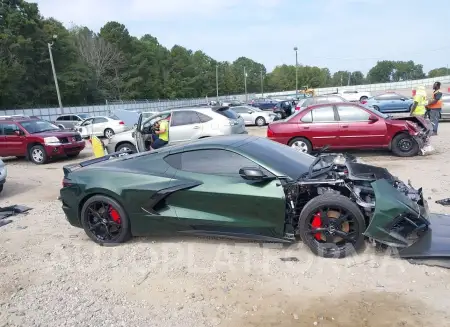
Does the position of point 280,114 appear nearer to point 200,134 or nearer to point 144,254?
point 200,134

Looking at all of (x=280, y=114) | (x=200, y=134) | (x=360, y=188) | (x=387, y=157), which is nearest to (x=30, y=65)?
(x=280, y=114)

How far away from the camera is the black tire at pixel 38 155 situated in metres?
12.8

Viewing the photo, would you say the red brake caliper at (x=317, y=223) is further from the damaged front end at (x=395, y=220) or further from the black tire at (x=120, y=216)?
the black tire at (x=120, y=216)

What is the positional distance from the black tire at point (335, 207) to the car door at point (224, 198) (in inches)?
10.0

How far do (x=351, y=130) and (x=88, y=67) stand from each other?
191 feet

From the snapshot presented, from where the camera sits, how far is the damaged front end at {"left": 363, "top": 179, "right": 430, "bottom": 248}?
3920 millimetres

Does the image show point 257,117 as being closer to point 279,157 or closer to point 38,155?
point 38,155

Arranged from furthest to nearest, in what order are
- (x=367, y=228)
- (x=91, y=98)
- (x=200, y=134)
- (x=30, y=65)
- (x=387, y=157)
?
(x=91, y=98), (x=30, y=65), (x=200, y=134), (x=387, y=157), (x=367, y=228)

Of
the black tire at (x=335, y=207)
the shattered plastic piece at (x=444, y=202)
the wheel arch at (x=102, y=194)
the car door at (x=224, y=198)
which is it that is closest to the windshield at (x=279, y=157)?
the car door at (x=224, y=198)

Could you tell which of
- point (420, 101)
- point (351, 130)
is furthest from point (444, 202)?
point (420, 101)

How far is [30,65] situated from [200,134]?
46.4 meters

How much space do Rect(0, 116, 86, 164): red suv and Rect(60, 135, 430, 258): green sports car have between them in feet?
27.3

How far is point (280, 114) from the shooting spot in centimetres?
2470

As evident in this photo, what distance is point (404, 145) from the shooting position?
9828 millimetres
